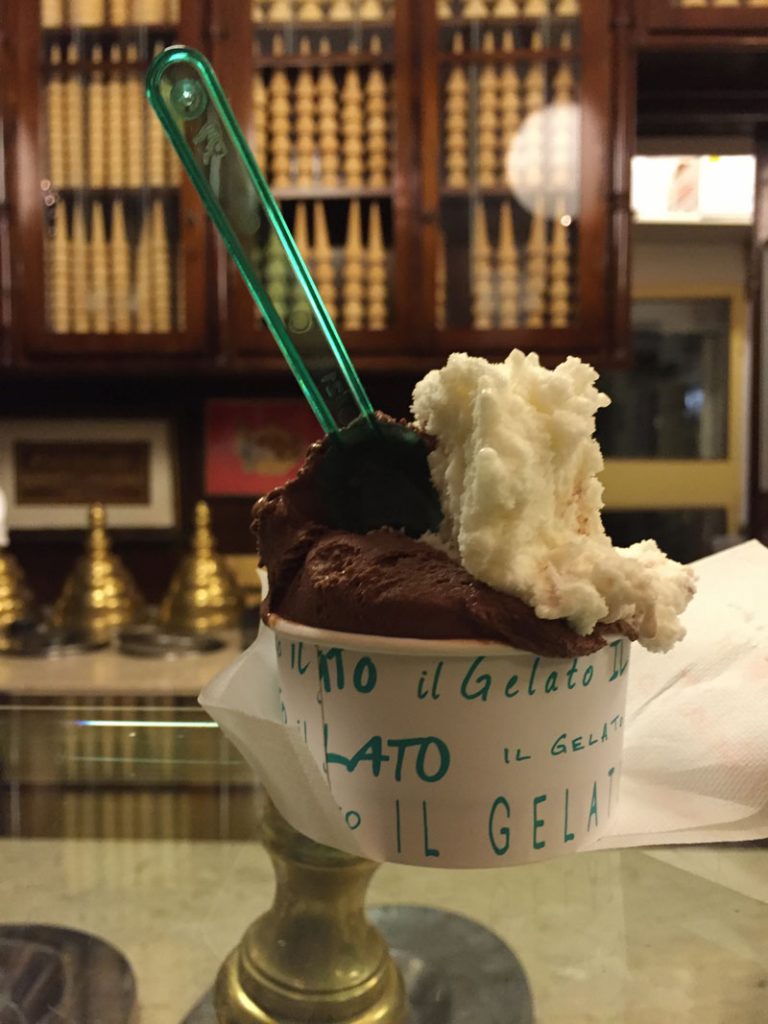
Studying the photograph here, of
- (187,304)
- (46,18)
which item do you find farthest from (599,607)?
(46,18)

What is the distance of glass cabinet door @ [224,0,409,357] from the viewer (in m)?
1.32

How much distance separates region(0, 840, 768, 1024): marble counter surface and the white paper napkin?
0.9 inches

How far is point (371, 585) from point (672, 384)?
4.68ft

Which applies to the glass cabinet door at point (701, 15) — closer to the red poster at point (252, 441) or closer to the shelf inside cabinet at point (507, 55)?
the shelf inside cabinet at point (507, 55)

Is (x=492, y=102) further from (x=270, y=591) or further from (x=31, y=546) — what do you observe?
(x=270, y=591)

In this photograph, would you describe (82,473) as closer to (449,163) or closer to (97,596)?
(97,596)

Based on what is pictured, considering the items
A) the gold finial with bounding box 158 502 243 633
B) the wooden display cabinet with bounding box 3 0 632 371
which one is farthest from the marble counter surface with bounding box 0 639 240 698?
the wooden display cabinet with bounding box 3 0 632 371

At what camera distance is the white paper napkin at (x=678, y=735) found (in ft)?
1.06

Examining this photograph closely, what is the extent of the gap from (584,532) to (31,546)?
1404mm

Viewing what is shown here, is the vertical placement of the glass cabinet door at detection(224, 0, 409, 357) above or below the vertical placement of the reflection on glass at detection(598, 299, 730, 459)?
above

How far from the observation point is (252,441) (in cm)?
153

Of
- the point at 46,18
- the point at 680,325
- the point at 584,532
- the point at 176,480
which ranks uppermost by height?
the point at 46,18

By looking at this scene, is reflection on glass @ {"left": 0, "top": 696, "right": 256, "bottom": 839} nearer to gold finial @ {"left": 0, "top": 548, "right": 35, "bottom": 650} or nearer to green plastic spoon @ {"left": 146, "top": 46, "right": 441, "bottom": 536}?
green plastic spoon @ {"left": 146, "top": 46, "right": 441, "bottom": 536}

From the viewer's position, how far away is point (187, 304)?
1.33m
